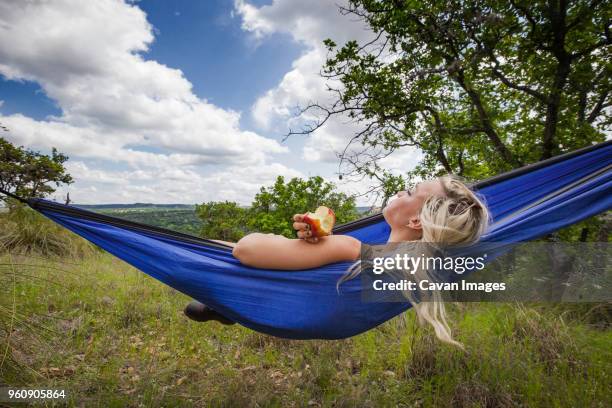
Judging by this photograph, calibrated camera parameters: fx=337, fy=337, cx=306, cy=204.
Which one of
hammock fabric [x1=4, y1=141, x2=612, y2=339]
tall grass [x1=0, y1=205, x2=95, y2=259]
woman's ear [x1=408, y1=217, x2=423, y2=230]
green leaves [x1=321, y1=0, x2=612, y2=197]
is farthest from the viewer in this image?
tall grass [x1=0, y1=205, x2=95, y2=259]

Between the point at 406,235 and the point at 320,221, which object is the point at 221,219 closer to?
the point at 406,235

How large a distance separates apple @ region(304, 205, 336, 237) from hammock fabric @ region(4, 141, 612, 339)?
6.0 inches

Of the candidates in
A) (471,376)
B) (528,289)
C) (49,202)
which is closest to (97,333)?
(49,202)

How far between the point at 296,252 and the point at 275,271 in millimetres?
128

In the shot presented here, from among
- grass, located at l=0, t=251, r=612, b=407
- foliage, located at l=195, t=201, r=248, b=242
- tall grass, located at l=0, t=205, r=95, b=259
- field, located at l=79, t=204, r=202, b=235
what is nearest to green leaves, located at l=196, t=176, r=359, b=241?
field, located at l=79, t=204, r=202, b=235

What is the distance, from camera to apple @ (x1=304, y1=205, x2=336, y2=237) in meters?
1.25

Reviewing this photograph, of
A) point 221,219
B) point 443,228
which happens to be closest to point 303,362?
point 443,228

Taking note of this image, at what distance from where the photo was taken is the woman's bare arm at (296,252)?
1.31 m

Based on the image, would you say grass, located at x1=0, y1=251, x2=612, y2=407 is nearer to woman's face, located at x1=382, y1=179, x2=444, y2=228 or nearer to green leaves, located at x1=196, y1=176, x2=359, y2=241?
woman's face, located at x1=382, y1=179, x2=444, y2=228

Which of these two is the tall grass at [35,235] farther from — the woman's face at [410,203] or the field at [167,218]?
the woman's face at [410,203]

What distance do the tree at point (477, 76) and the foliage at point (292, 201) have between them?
695cm

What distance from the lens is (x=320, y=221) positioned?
1260 millimetres

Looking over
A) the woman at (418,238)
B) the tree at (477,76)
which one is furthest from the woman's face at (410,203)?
the tree at (477,76)

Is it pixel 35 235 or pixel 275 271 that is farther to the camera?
pixel 35 235
